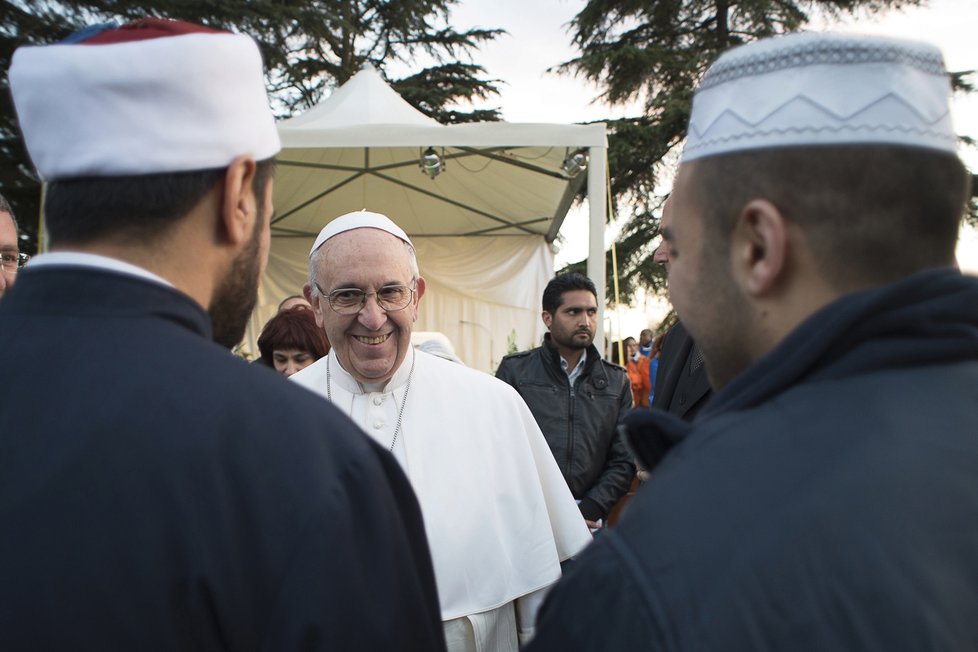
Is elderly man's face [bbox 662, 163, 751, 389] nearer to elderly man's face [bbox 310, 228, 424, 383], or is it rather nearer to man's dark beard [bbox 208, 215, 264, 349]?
man's dark beard [bbox 208, 215, 264, 349]

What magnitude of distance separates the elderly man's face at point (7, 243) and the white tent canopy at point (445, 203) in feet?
16.8

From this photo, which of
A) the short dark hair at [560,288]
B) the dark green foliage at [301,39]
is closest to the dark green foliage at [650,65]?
the dark green foliage at [301,39]

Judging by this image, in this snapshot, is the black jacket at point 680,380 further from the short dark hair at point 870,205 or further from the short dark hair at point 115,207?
the short dark hair at point 115,207

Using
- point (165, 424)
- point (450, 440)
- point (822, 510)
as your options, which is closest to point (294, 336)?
point (450, 440)

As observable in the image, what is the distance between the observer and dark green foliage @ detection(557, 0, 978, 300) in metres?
17.8

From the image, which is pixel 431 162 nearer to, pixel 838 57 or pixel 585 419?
pixel 585 419

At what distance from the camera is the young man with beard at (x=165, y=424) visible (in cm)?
103

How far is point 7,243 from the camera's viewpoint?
3.07 metres

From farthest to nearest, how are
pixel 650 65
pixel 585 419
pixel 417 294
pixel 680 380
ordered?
pixel 650 65 → pixel 585 419 → pixel 680 380 → pixel 417 294

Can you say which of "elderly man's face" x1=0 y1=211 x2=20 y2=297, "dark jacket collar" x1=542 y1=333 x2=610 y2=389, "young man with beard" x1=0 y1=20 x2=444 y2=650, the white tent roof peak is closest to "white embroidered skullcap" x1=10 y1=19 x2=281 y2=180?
"young man with beard" x1=0 y1=20 x2=444 y2=650

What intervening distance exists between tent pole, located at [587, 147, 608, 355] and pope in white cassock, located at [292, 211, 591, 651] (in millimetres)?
4368

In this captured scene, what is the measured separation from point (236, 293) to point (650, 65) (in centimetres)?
1809

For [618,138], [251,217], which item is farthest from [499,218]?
[251,217]

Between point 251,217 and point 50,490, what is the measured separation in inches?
18.9
